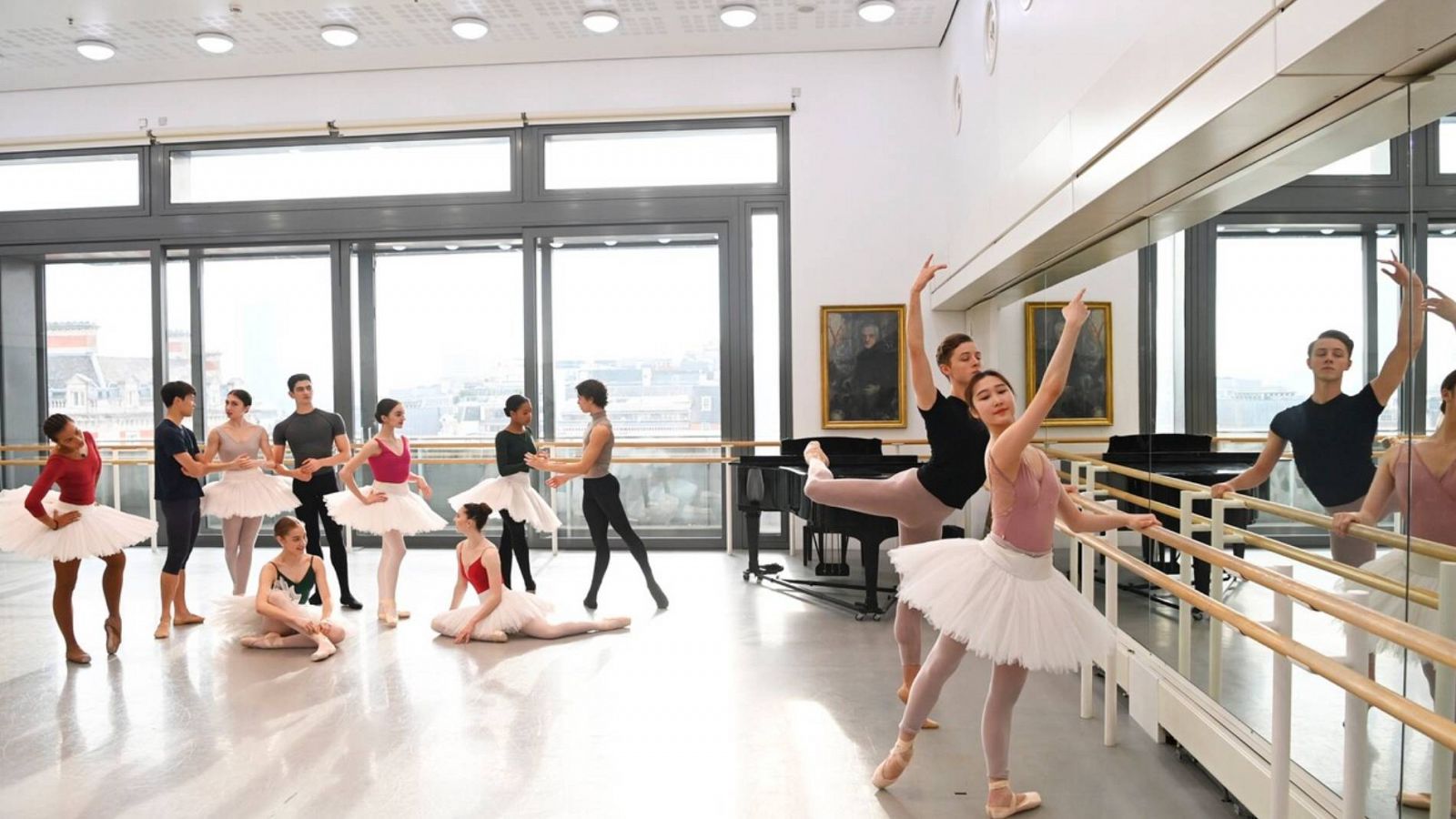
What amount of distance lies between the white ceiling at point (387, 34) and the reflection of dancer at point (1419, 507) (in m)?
6.30

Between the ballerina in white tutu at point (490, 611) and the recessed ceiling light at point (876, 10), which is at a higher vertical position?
the recessed ceiling light at point (876, 10)

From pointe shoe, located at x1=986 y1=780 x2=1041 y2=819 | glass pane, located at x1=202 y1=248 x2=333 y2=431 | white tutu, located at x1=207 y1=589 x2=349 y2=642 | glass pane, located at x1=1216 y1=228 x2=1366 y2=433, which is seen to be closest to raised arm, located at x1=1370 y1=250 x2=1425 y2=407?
glass pane, located at x1=1216 y1=228 x2=1366 y2=433

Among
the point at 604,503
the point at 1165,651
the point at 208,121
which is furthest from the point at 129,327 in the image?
the point at 1165,651

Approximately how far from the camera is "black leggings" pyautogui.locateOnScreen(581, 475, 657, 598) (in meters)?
6.22

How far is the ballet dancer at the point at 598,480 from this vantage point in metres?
6.05

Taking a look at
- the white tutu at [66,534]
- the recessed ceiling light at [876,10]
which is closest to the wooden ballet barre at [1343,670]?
the white tutu at [66,534]

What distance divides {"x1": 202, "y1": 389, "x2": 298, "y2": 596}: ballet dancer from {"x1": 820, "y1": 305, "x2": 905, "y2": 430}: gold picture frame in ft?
14.7

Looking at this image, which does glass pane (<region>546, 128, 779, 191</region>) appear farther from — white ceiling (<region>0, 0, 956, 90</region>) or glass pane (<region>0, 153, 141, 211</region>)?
glass pane (<region>0, 153, 141, 211</region>)

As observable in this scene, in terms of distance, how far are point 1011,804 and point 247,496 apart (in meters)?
5.12

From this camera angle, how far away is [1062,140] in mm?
4156

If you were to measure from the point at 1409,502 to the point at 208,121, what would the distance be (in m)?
9.93

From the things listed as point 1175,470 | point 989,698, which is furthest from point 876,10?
point 989,698

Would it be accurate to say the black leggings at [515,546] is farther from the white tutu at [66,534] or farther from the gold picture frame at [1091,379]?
the gold picture frame at [1091,379]

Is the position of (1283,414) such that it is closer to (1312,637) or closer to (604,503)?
(1312,637)
